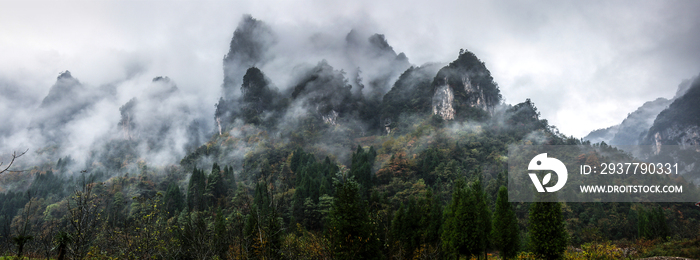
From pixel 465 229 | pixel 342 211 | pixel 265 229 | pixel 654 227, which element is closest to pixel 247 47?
pixel 342 211

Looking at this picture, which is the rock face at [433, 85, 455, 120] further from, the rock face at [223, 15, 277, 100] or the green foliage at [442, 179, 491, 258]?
the rock face at [223, 15, 277, 100]

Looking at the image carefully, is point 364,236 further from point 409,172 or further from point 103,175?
point 103,175

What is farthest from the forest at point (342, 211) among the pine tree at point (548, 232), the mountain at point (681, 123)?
the mountain at point (681, 123)

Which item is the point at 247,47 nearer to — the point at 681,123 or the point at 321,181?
the point at 321,181

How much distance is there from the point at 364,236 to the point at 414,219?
32.4 feet

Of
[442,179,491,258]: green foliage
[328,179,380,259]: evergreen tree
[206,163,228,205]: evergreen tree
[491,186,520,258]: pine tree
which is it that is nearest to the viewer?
[328,179,380,259]: evergreen tree

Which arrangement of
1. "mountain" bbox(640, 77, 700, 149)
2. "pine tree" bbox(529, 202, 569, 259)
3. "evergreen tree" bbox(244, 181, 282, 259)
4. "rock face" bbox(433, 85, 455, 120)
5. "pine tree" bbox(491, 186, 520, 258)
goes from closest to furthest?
"evergreen tree" bbox(244, 181, 282, 259), "pine tree" bbox(529, 202, 569, 259), "pine tree" bbox(491, 186, 520, 258), "rock face" bbox(433, 85, 455, 120), "mountain" bbox(640, 77, 700, 149)

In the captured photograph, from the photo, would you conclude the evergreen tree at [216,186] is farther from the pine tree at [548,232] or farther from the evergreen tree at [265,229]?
the pine tree at [548,232]

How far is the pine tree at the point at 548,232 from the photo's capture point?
2184cm

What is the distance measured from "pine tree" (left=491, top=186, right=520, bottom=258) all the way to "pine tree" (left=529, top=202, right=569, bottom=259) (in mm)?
4048

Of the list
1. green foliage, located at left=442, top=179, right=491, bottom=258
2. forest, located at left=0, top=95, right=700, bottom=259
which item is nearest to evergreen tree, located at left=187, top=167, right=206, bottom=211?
forest, located at left=0, top=95, right=700, bottom=259

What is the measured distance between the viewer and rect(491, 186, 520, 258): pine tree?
26688 mm

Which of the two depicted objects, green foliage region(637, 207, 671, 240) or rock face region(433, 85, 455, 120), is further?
rock face region(433, 85, 455, 120)

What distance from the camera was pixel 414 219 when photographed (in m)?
31.9
